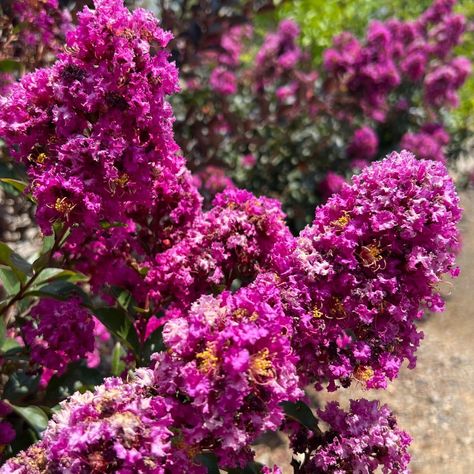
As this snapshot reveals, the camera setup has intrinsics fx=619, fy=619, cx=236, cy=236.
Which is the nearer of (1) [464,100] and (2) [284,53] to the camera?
(2) [284,53]

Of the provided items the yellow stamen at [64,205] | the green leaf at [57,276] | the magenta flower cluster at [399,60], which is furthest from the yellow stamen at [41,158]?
the magenta flower cluster at [399,60]

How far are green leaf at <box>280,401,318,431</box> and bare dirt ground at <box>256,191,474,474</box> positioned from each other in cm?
101

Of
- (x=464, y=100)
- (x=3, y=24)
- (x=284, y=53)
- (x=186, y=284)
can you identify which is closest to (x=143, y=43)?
(x=186, y=284)

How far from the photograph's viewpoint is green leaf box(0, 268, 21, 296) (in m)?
1.84

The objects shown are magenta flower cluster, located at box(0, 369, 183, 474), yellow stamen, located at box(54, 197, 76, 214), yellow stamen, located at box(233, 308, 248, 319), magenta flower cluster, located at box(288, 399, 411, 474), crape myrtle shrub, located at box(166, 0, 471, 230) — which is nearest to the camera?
magenta flower cluster, located at box(0, 369, 183, 474)

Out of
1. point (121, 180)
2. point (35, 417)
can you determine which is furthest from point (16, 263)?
point (121, 180)

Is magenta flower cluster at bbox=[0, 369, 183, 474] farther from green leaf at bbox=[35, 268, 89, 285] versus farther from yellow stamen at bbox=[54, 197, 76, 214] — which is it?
green leaf at bbox=[35, 268, 89, 285]

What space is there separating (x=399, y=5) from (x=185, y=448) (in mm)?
8612

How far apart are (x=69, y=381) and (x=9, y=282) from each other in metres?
0.49

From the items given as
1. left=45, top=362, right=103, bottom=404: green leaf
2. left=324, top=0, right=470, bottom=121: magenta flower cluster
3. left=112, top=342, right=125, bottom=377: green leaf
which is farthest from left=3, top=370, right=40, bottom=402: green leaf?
left=324, top=0, right=470, bottom=121: magenta flower cluster

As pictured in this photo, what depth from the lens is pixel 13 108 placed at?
4.83 ft

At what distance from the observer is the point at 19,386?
Result: 7.36 ft

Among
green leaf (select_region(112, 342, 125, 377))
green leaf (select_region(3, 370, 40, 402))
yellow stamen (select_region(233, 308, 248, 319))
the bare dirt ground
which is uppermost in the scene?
the bare dirt ground

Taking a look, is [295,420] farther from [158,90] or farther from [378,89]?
[378,89]
